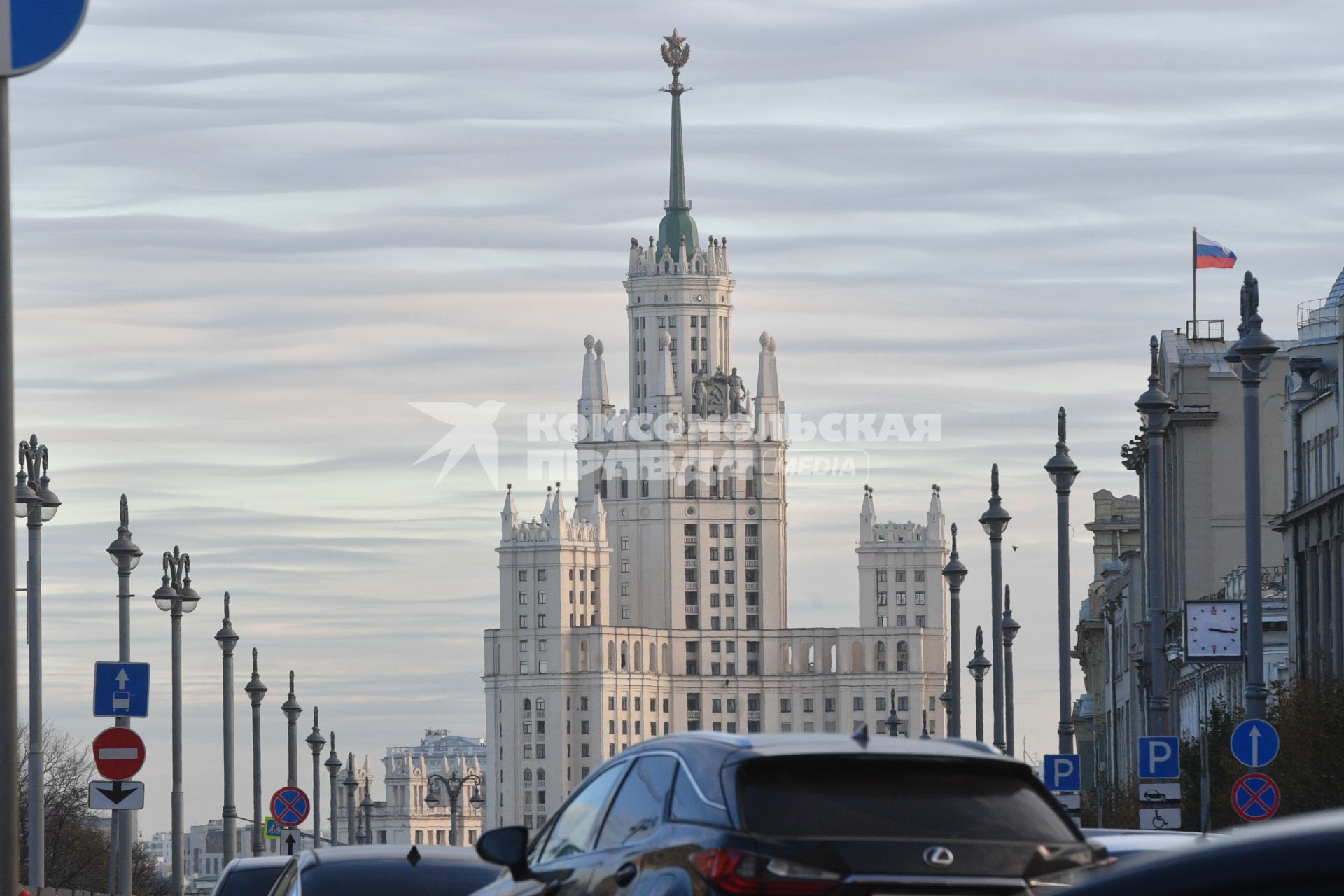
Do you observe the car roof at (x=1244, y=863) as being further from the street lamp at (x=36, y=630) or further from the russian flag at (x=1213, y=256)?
the russian flag at (x=1213, y=256)

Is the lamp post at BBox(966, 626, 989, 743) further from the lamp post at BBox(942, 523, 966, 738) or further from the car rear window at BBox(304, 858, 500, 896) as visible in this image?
the car rear window at BBox(304, 858, 500, 896)

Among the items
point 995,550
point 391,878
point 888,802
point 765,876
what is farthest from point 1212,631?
point 765,876

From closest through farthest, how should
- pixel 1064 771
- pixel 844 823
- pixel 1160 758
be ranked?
pixel 844 823, pixel 1160 758, pixel 1064 771

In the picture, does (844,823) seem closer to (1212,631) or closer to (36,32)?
(36,32)

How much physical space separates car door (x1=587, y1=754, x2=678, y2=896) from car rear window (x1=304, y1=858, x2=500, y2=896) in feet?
9.73

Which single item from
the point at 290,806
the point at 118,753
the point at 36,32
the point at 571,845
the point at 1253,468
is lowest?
the point at 290,806

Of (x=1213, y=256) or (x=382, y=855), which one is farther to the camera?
(x=1213, y=256)

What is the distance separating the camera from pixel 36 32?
41.1 ft

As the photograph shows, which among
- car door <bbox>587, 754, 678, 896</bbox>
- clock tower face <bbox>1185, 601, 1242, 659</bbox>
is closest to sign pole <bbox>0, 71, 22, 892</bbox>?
car door <bbox>587, 754, 678, 896</bbox>

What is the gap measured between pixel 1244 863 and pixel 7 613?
29.0 feet

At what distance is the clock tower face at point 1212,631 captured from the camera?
4684 centimetres

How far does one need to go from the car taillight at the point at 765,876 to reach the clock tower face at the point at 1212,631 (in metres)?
39.0

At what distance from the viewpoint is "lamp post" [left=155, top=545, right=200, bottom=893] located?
1694 inches

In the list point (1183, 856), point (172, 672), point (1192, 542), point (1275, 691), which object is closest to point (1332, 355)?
point (1275, 691)
